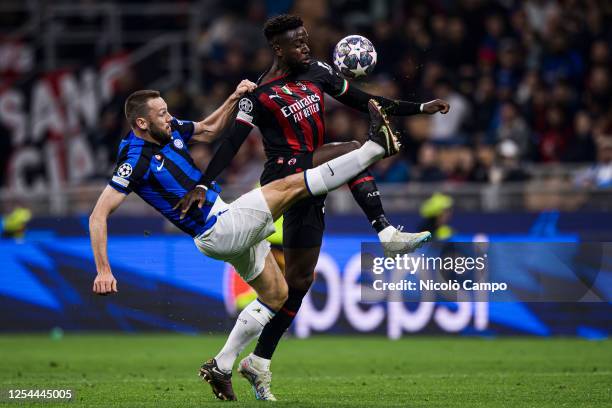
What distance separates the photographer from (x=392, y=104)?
343 inches

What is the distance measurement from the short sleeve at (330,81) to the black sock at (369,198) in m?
0.73

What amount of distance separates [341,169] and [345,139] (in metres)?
8.22

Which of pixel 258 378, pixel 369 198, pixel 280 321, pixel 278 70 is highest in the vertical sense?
pixel 278 70

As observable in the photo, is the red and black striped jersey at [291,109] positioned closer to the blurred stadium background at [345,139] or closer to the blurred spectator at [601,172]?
the blurred stadium background at [345,139]

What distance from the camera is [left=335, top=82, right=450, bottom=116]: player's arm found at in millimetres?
8680

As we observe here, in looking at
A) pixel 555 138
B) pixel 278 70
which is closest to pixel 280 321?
pixel 278 70

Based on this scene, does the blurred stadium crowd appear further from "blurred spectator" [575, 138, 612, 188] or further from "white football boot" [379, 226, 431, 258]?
"white football boot" [379, 226, 431, 258]

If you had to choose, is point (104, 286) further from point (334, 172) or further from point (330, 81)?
point (330, 81)

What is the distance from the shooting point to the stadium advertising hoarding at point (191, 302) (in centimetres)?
1473

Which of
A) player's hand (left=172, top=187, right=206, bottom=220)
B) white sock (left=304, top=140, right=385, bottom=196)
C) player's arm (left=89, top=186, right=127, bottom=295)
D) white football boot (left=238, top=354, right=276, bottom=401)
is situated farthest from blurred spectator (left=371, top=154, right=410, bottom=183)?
player's arm (left=89, top=186, right=127, bottom=295)

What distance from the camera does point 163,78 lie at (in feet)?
71.3

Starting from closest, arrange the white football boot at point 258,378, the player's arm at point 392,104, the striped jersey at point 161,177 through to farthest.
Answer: the striped jersey at point 161,177
the player's arm at point 392,104
the white football boot at point 258,378

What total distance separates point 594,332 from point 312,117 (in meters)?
6.91

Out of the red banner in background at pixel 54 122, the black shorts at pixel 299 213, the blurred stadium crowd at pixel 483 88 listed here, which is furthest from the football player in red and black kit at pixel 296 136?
the red banner in background at pixel 54 122
